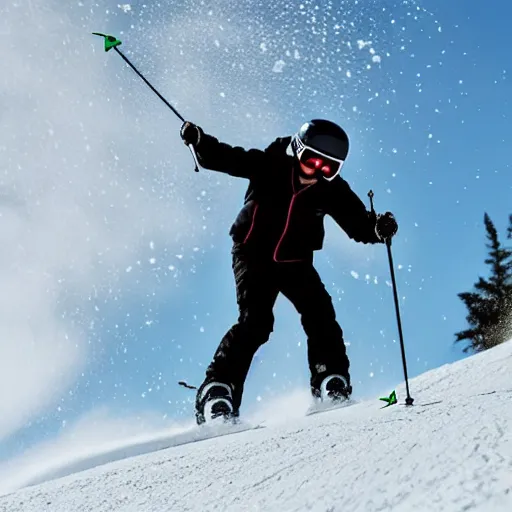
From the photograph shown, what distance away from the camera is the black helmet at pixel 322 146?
14.5ft

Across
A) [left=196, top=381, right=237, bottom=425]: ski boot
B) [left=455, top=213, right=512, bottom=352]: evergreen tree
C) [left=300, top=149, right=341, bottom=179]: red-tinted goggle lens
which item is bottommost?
[left=196, top=381, right=237, bottom=425]: ski boot

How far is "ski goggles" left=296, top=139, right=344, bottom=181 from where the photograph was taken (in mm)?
4459

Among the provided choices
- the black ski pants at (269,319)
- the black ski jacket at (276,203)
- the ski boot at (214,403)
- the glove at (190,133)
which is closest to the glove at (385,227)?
the black ski jacket at (276,203)

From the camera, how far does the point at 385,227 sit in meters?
4.46

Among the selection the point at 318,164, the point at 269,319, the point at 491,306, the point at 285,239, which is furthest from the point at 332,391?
the point at 491,306

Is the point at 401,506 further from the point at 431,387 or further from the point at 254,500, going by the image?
the point at 431,387

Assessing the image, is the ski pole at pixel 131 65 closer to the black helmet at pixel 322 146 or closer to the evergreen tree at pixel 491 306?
the black helmet at pixel 322 146

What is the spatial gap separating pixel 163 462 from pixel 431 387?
74.7 inches

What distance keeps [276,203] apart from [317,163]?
1.48ft

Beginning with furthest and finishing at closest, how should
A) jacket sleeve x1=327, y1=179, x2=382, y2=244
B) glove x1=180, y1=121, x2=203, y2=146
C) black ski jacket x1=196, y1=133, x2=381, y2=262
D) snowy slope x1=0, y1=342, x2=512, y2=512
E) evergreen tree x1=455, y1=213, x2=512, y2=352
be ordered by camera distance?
evergreen tree x1=455, y1=213, x2=512, y2=352
jacket sleeve x1=327, y1=179, x2=382, y2=244
black ski jacket x1=196, y1=133, x2=381, y2=262
glove x1=180, y1=121, x2=203, y2=146
snowy slope x1=0, y1=342, x2=512, y2=512

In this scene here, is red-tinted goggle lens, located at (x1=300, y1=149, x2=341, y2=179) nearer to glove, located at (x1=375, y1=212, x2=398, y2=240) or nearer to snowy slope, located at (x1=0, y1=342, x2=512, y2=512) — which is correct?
glove, located at (x1=375, y1=212, x2=398, y2=240)

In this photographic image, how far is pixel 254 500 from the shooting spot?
1.60 metres

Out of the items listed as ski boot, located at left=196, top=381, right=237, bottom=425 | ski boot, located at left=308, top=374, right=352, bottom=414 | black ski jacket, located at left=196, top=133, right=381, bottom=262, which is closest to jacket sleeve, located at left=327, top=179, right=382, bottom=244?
black ski jacket, located at left=196, top=133, right=381, bottom=262

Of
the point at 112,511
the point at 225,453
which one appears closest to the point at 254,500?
the point at 112,511
